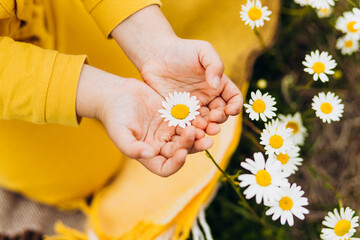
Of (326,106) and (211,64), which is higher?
(211,64)

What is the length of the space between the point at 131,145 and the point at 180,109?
4.1 inches

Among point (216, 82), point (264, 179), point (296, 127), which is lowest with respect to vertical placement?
point (296, 127)

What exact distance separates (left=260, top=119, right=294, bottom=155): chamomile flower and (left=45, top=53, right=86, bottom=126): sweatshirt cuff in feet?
1.11

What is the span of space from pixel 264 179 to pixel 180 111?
173 millimetres

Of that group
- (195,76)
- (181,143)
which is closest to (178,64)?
(195,76)

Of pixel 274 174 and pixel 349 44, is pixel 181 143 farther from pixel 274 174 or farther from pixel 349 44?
pixel 349 44

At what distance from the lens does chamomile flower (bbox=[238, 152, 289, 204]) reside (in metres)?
0.59

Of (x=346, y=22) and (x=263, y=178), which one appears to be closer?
(x=263, y=178)

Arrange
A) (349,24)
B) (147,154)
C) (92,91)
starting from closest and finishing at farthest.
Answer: (147,154) < (92,91) < (349,24)

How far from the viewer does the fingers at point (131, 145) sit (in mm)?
588

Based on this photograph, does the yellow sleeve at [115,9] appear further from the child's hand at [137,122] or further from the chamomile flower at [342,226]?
the chamomile flower at [342,226]

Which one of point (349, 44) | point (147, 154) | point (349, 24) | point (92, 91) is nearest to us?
point (147, 154)

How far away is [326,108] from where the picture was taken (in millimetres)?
708

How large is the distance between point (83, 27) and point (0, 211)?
0.57 m
